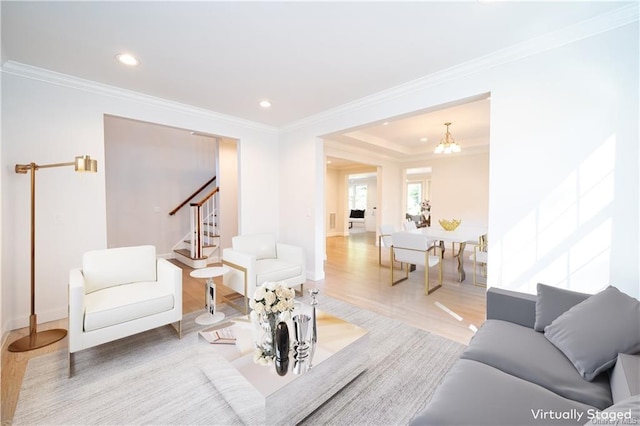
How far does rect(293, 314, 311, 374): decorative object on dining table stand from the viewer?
5.39ft

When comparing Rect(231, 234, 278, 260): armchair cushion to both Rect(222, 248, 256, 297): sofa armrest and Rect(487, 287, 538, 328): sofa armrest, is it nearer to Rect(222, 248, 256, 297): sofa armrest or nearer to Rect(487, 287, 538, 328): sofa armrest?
Rect(222, 248, 256, 297): sofa armrest

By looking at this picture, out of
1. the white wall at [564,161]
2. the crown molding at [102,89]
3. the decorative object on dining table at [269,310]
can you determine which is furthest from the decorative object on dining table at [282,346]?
A: the crown molding at [102,89]

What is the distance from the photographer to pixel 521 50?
243cm

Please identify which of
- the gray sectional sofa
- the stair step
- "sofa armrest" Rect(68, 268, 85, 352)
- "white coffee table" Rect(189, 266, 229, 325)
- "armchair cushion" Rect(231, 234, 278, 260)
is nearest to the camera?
the gray sectional sofa

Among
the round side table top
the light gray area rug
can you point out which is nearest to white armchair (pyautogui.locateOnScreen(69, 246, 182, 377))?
the light gray area rug

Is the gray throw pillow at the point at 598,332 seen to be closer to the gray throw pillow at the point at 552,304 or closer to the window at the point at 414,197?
the gray throw pillow at the point at 552,304

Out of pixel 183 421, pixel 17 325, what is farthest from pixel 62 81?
pixel 183 421

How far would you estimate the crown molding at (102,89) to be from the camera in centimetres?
273

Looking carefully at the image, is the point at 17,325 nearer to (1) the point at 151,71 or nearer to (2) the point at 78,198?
(2) the point at 78,198

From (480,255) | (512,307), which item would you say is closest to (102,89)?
(512,307)

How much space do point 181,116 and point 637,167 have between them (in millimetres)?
4780

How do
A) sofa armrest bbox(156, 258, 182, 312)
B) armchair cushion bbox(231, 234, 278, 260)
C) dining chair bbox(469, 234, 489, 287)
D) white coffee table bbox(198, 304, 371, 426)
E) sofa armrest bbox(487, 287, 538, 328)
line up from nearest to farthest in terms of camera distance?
white coffee table bbox(198, 304, 371, 426) → sofa armrest bbox(487, 287, 538, 328) → sofa armrest bbox(156, 258, 182, 312) → armchair cushion bbox(231, 234, 278, 260) → dining chair bbox(469, 234, 489, 287)

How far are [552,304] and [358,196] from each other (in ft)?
39.0

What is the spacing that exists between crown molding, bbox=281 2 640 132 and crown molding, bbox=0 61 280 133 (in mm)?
2238
